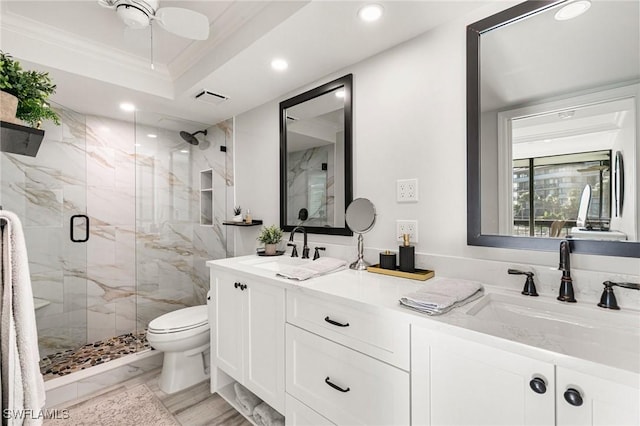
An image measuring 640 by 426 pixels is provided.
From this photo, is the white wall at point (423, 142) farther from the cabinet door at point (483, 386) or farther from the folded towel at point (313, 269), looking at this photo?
the cabinet door at point (483, 386)

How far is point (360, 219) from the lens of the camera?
1.75m

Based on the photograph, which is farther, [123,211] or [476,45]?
[123,211]

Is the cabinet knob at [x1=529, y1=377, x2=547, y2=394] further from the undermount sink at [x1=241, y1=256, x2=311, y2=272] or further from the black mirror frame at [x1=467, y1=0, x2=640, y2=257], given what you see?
the undermount sink at [x1=241, y1=256, x2=311, y2=272]

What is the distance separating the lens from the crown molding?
5.62 feet

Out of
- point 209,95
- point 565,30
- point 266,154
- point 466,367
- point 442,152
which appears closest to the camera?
point 466,367

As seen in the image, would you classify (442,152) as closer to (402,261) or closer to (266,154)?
(402,261)

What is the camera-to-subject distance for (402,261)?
150 cm

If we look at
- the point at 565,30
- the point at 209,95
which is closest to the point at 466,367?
the point at 565,30

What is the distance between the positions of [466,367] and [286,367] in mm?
842

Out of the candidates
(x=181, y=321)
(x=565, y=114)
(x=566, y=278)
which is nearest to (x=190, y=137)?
(x=181, y=321)

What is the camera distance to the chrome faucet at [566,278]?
3.52ft

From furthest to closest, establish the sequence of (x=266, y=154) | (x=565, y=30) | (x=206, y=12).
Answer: (x=266, y=154) → (x=206, y=12) → (x=565, y=30)

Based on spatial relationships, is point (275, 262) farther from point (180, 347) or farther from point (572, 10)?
point (572, 10)

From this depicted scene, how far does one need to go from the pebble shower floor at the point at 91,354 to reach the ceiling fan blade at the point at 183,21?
232 cm
